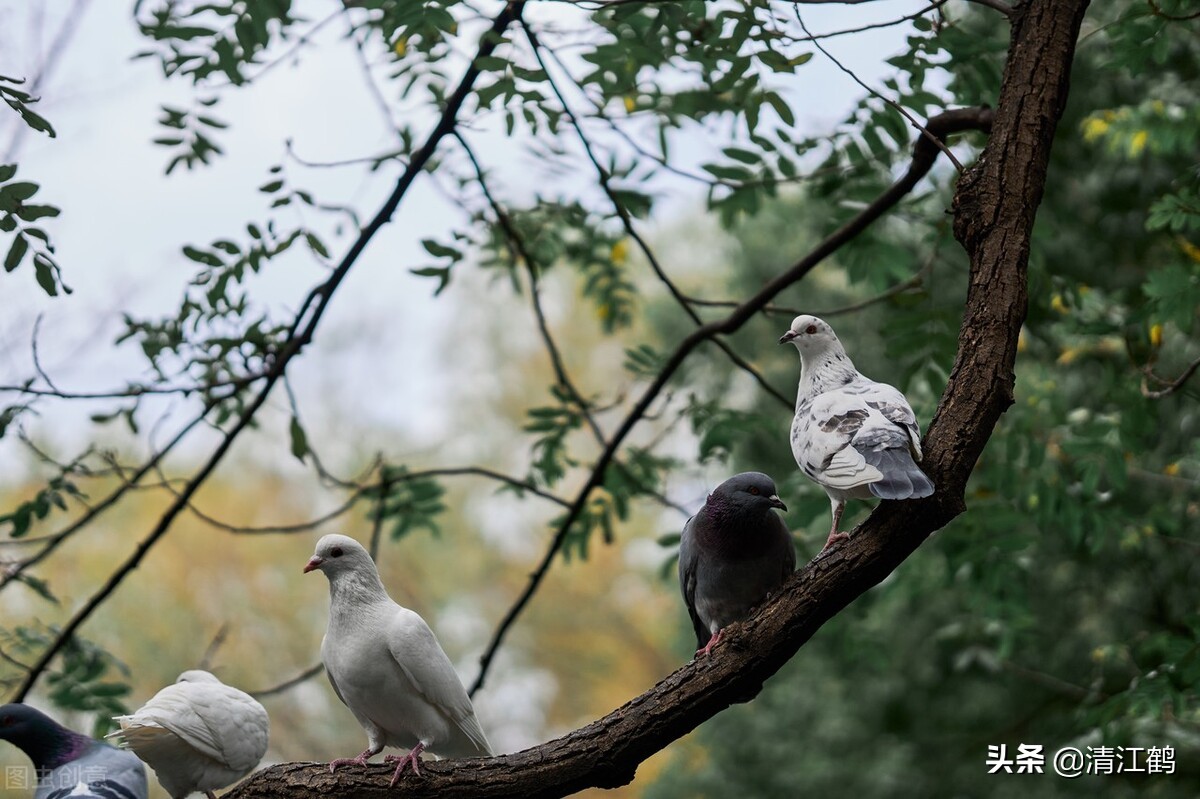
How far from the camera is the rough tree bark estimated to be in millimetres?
2723

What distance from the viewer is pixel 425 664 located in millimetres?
2977

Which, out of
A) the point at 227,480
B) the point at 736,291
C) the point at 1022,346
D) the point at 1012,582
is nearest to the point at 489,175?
the point at 1012,582

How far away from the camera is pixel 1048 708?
905 cm

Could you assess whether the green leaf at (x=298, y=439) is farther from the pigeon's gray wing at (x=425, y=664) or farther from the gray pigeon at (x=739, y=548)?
the gray pigeon at (x=739, y=548)

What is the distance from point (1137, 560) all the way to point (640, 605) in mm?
10637

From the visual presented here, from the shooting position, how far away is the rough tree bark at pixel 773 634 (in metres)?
2.72

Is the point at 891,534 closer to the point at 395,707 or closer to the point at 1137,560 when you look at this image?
the point at 395,707

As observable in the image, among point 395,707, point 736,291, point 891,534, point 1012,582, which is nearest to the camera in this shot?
point 891,534

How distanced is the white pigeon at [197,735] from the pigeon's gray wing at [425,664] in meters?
0.43

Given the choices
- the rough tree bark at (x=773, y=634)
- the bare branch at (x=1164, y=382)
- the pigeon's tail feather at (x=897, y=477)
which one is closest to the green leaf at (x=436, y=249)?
the rough tree bark at (x=773, y=634)

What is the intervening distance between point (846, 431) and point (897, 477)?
0.22m

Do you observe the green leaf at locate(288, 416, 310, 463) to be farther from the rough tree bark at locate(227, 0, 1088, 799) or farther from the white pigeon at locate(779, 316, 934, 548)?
the white pigeon at locate(779, 316, 934, 548)

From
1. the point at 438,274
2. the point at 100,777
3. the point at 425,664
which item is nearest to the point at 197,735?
the point at 100,777

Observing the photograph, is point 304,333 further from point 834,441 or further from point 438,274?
point 834,441
